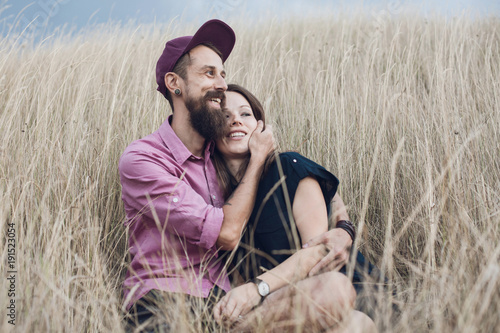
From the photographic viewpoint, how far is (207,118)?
2.43 metres

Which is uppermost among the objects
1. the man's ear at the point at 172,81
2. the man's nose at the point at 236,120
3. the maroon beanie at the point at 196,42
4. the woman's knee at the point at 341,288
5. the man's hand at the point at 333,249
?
the maroon beanie at the point at 196,42

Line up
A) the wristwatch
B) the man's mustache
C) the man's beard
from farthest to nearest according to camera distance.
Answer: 1. the man's mustache
2. the man's beard
3. the wristwatch

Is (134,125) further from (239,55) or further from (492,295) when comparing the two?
(492,295)

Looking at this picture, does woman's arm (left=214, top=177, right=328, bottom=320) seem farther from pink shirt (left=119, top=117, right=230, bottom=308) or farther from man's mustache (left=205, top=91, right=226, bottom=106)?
man's mustache (left=205, top=91, right=226, bottom=106)

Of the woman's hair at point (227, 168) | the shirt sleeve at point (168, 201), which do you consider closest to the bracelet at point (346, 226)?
the woman's hair at point (227, 168)

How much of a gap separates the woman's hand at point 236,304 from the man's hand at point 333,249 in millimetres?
304

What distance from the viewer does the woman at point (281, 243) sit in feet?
5.54

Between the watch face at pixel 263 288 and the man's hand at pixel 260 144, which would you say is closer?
the watch face at pixel 263 288

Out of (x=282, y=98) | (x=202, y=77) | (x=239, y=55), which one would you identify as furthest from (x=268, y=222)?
(x=239, y=55)

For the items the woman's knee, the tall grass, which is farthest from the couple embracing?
the tall grass

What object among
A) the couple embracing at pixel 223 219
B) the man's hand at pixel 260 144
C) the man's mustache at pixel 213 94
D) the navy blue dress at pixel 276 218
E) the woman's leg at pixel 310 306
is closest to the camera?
the woman's leg at pixel 310 306

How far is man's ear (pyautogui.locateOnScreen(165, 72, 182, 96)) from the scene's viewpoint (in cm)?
261

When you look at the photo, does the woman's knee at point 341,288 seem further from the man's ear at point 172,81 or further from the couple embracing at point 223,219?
the man's ear at point 172,81

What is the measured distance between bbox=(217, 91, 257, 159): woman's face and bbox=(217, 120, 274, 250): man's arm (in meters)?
0.17
